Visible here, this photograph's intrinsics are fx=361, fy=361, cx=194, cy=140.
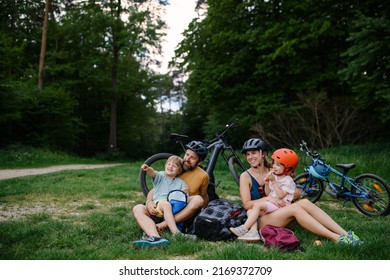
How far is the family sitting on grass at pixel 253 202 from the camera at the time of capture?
3.42m

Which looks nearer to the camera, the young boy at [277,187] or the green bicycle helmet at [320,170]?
the young boy at [277,187]

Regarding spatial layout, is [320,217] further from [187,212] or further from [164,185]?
[164,185]

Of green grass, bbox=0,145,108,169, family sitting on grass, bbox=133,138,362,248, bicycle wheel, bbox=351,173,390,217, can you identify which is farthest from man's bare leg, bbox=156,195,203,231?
green grass, bbox=0,145,108,169

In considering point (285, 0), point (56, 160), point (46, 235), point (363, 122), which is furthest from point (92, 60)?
point (46, 235)

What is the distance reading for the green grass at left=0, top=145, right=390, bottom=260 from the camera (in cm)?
296

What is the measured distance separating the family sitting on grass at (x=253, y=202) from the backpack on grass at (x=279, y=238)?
0.36 ft

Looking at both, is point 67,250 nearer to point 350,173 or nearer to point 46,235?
point 46,235

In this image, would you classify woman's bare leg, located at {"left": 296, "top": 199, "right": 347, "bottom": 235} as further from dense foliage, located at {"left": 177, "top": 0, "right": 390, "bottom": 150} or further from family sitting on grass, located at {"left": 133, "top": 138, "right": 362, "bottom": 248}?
dense foliage, located at {"left": 177, "top": 0, "right": 390, "bottom": 150}

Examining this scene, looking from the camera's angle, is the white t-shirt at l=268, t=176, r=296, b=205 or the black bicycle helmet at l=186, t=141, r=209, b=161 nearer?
the white t-shirt at l=268, t=176, r=296, b=205

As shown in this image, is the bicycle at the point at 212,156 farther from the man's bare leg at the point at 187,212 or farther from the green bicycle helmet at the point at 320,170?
the man's bare leg at the point at 187,212

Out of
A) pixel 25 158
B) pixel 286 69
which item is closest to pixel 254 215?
pixel 286 69

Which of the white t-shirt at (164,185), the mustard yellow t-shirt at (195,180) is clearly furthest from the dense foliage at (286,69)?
the white t-shirt at (164,185)

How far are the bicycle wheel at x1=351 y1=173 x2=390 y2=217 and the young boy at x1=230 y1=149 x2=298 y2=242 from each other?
6.31 ft

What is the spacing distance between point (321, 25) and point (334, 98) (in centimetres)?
265
